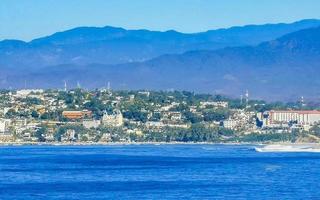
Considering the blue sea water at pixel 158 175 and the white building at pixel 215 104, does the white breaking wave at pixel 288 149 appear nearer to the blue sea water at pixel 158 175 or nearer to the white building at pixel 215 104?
the blue sea water at pixel 158 175

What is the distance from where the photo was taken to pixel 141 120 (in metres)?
98.1

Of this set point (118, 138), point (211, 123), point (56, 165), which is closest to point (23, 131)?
point (118, 138)

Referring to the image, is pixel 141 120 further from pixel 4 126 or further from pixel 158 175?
pixel 158 175

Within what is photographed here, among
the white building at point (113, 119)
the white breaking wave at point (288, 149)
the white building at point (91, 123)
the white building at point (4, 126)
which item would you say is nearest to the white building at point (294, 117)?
the white building at point (113, 119)

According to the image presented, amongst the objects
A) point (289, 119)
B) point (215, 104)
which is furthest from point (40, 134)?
point (215, 104)

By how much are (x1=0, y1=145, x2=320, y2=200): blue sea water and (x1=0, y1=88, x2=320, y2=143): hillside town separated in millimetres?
18624

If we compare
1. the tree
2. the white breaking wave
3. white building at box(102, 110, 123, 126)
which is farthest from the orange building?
the white breaking wave

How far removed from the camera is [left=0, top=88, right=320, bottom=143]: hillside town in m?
92.3

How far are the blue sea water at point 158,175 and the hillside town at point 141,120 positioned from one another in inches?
733

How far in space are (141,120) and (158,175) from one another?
4535cm

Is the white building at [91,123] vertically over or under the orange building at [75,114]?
under

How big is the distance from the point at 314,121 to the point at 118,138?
15845 mm

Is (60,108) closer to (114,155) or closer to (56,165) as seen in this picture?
(114,155)

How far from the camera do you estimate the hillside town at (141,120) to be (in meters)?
92.3
